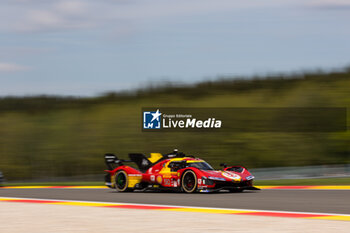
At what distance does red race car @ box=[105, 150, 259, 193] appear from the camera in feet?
53.3

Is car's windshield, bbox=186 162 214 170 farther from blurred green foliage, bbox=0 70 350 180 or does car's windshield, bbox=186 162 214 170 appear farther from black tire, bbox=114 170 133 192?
blurred green foliage, bbox=0 70 350 180

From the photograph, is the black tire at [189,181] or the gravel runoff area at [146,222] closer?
the gravel runoff area at [146,222]

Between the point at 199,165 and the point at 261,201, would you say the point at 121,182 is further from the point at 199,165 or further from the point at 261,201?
the point at 261,201

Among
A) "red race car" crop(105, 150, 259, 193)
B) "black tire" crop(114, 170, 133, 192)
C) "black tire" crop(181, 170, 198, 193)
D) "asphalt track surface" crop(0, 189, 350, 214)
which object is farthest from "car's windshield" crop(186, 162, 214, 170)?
"black tire" crop(114, 170, 133, 192)

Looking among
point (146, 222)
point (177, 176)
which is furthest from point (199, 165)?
point (146, 222)

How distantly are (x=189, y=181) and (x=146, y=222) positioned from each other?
7.21 m

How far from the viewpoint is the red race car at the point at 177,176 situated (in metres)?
A: 16.2

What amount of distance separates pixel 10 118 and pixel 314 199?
6699cm

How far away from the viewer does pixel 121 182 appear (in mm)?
18609

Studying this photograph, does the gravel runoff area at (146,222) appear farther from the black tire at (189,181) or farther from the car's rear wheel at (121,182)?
the car's rear wheel at (121,182)

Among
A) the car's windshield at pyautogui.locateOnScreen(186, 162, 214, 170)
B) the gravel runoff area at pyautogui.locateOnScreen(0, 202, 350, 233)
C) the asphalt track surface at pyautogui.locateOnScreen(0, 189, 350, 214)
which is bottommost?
the asphalt track surface at pyautogui.locateOnScreen(0, 189, 350, 214)

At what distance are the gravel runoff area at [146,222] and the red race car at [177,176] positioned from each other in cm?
478

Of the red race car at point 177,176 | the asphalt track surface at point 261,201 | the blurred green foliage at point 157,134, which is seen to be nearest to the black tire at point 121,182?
the red race car at point 177,176

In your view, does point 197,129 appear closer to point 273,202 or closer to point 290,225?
point 273,202
